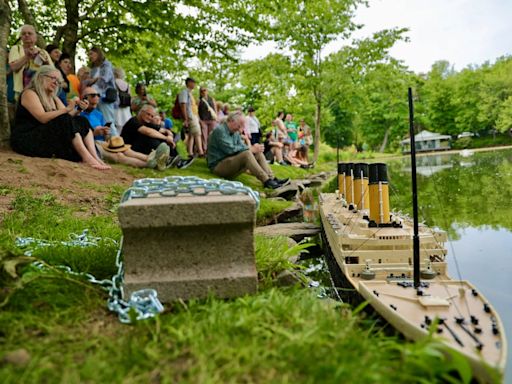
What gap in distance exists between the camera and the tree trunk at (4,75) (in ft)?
25.0

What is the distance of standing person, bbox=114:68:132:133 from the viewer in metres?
10.9

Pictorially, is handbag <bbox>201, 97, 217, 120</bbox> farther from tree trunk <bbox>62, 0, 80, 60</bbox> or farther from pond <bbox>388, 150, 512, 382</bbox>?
pond <bbox>388, 150, 512, 382</bbox>

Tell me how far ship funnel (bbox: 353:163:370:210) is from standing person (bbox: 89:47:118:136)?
593 cm

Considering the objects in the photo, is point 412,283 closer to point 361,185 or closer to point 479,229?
point 361,185

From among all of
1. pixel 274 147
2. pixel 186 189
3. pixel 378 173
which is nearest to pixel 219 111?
pixel 274 147

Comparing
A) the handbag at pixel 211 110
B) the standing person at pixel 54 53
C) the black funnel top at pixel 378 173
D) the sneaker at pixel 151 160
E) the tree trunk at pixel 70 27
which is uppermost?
the tree trunk at pixel 70 27

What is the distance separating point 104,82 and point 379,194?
7309 millimetres

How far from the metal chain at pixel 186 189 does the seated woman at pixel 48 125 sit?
504 cm

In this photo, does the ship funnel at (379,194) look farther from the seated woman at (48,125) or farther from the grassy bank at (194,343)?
the seated woman at (48,125)

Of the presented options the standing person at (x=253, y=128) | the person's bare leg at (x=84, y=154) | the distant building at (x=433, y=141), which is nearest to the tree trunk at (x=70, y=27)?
the person's bare leg at (x=84, y=154)

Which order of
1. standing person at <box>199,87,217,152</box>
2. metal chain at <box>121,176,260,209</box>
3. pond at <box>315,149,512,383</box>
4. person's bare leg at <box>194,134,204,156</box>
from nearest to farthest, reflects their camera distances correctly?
metal chain at <box>121,176,260,209</box> → pond at <box>315,149,512,383</box> → person's bare leg at <box>194,134,204,156</box> → standing person at <box>199,87,217,152</box>

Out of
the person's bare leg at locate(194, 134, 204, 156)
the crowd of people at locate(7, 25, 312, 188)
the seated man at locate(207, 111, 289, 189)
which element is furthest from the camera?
the person's bare leg at locate(194, 134, 204, 156)

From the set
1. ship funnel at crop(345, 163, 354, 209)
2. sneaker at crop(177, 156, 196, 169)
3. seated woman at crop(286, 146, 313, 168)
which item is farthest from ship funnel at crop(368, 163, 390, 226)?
seated woman at crop(286, 146, 313, 168)

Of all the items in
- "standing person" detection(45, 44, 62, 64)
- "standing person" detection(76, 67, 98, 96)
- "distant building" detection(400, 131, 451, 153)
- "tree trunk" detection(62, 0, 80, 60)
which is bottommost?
"distant building" detection(400, 131, 451, 153)
